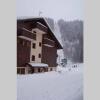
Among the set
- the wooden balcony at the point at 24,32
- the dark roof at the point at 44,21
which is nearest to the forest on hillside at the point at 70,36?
the dark roof at the point at 44,21

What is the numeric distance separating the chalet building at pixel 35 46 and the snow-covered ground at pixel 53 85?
0.04 m

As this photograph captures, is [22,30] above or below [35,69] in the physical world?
above

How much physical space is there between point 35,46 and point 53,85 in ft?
0.72

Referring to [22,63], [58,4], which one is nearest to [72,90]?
[22,63]

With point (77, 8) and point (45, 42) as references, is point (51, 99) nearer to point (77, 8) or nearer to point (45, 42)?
point (45, 42)

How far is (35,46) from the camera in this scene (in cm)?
144

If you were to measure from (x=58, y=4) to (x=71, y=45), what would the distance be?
224 mm

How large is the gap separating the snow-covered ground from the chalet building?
4cm

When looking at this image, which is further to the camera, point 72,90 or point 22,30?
point 72,90

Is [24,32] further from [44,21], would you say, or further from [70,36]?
[70,36]

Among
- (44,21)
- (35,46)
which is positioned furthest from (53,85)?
(44,21)

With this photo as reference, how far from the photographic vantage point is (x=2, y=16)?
55.9 inches

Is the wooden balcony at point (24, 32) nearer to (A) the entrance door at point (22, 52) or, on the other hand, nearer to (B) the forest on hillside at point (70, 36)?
(A) the entrance door at point (22, 52)

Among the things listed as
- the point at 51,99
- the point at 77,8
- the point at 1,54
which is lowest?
the point at 51,99
